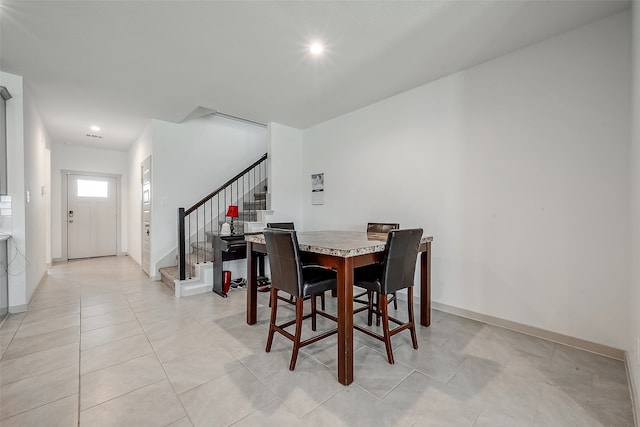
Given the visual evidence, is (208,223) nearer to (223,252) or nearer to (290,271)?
(223,252)

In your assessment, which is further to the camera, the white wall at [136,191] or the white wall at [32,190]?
the white wall at [136,191]

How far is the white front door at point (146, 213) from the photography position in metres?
4.52

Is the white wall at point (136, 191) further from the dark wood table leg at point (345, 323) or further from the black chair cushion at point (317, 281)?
the dark wood table leg at point (345, 323)

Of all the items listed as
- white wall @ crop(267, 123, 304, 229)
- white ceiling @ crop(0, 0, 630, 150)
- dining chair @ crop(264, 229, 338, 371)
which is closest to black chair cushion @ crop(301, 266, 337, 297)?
dining chair @ crop(264, 229, 338, 371)

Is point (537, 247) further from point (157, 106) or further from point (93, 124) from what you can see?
point (93, 124)

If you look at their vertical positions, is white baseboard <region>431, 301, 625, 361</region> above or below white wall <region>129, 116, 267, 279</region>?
below

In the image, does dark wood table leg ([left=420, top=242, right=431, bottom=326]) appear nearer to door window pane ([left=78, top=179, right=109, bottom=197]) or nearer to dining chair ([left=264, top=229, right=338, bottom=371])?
dining chair ([left=264, top=229, right=338, bottom=371])

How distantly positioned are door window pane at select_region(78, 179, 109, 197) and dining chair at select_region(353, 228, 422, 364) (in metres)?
6.96

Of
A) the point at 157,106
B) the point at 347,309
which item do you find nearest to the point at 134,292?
the point at 157,106

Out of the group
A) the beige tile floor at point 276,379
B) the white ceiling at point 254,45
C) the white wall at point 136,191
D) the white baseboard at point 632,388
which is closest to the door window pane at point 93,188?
the white wall at point 136,191

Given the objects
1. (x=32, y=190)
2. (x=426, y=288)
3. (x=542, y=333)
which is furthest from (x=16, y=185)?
(x=542, y=333)

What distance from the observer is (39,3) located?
6.35ft

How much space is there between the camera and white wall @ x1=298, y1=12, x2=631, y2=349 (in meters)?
2.06

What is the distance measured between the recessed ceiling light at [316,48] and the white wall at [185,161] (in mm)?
Result: 3131
